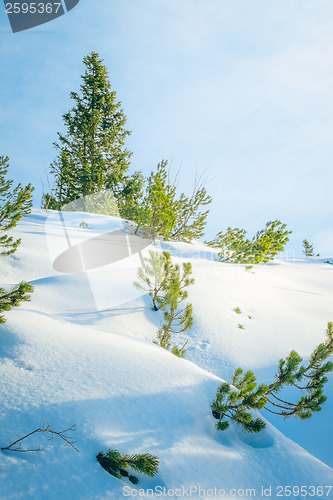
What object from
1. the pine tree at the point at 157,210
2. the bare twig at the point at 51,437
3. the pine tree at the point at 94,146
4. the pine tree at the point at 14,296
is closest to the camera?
the bare twig at the point at 51,437

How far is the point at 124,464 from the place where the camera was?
3.78ft

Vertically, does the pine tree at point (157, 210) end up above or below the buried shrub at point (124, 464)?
above

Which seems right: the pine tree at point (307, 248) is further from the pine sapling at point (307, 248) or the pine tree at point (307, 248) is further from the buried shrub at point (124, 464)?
the buried shrub at point (124, 464)

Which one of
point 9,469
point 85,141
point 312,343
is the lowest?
point 312,343

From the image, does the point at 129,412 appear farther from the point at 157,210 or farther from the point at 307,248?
the point at 307,248

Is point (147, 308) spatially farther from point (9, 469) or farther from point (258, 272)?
point (258, 272)

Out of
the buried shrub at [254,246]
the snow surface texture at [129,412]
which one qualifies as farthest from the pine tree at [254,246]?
the snow surface texture at [129,412]

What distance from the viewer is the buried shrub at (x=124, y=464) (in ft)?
3.79

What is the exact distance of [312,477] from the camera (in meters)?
1.43

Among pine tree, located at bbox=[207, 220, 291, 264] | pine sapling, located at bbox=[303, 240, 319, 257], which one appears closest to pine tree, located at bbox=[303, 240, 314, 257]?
pine sapling, located at bbox=[303, 240, 319, 257]

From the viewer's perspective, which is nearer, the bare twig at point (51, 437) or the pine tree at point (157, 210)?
the bare twig at point (51, 437)

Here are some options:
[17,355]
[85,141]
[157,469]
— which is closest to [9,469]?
[157,469]

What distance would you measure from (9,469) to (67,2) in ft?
26.7

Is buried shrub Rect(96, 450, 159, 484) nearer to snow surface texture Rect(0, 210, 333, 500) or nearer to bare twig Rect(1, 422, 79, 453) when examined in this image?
snow surface texture Rect(0, 210, 333, 500)
